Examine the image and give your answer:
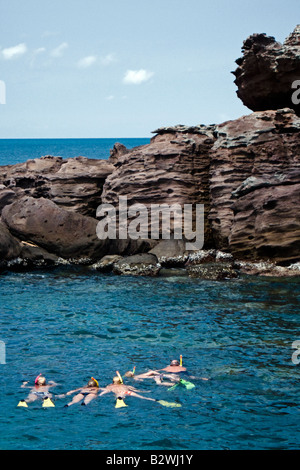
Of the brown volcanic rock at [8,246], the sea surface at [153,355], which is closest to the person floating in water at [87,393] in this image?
the sea surface at [153,355]

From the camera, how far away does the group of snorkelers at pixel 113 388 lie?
15105mm

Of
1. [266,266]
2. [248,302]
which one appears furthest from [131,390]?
[266,266]

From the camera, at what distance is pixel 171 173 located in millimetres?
36812

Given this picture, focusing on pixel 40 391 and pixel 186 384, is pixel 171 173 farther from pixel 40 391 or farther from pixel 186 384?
pixel 40 391

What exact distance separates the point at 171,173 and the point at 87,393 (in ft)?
75.1

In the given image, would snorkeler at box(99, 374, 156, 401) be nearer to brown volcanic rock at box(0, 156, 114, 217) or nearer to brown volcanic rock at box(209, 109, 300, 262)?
brown volcanic rock at box(209, 109, 300, 262)

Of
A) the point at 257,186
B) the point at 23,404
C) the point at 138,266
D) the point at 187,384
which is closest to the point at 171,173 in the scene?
the point at 257,186

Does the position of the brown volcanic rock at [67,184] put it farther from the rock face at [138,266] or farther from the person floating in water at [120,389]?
the person floating in water at [120,389]

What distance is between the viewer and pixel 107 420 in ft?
45.9

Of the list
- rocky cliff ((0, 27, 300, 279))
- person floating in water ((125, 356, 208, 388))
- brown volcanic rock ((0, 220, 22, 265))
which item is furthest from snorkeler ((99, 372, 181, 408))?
brown volcanic rock ((0, 220, 22, 265))
